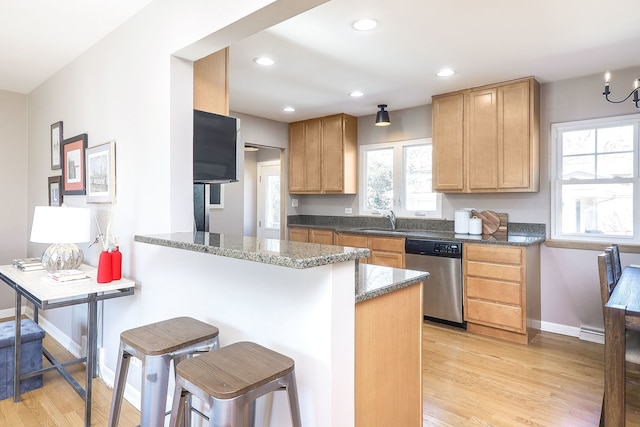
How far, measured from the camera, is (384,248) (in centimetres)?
416

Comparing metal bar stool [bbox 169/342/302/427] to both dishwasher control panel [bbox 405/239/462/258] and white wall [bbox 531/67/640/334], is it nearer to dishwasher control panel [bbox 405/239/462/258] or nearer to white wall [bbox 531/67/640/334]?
dishwasher control panel [bbox 405/239/462/258]

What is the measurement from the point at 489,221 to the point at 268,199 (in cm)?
401

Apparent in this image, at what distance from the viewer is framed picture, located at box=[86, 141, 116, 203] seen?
2412 millimetres

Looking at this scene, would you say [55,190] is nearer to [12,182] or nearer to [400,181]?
[12,182]

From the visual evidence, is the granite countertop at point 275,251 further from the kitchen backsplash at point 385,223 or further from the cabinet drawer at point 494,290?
the kitchen backsplash at point 385,223

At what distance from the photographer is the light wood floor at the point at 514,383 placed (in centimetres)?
218

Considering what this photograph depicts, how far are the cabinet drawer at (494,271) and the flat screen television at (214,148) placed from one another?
7.93 ft

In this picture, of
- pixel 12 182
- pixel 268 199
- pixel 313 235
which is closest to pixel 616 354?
pixel 313 235

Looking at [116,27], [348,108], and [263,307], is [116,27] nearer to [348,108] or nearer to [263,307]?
[263,307]

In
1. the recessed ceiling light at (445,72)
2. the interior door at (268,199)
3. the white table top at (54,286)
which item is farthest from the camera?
the interior door at (268,199)

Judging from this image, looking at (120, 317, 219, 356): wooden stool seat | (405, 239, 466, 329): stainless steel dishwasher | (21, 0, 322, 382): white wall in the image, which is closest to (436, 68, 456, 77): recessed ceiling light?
(405, 239, 466, 329): stainless steel dishwasher

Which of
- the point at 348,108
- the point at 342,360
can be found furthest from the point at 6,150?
the point at 342,360

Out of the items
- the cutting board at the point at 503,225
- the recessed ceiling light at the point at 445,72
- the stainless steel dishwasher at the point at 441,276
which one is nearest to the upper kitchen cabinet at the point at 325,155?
the stainless steel dishwasher at the point at 441,276

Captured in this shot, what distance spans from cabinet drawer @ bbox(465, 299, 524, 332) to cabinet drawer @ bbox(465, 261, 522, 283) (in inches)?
9.8
